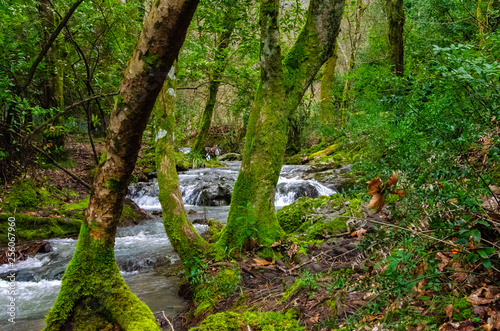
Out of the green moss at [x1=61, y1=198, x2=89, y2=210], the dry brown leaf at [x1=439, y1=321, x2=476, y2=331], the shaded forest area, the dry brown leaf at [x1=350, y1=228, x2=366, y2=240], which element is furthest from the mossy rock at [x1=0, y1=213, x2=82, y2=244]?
the dry brown leaf at [x1=439, y1=321, x2=476, y2=331]

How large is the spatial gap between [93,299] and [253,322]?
1.42 m

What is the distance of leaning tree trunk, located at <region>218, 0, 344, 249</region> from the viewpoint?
14.6 feet

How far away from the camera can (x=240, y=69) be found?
27.0 ft

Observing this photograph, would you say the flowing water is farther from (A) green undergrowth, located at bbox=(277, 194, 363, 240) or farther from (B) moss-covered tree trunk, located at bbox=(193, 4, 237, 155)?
(B) moss-covered tree trunk, located at bbox=(193, 4, 237, 155)

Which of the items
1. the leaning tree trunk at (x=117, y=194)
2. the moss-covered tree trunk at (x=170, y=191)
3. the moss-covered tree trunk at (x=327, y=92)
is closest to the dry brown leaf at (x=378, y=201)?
the leaning tree trunk at (x=117, y=194)

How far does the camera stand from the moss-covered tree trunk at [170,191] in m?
4.45

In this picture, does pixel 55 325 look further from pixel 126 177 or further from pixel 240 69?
pixel 240 69

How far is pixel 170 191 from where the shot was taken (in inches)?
179

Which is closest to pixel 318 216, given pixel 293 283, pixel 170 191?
pixel 293 283

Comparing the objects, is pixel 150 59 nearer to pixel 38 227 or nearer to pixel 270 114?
pixel 270 114

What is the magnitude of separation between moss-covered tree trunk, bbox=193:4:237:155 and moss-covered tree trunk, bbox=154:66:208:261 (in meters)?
3.27

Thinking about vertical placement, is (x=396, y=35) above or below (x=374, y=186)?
above

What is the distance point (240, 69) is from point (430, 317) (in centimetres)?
729

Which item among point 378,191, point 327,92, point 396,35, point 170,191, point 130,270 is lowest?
point 130,270
